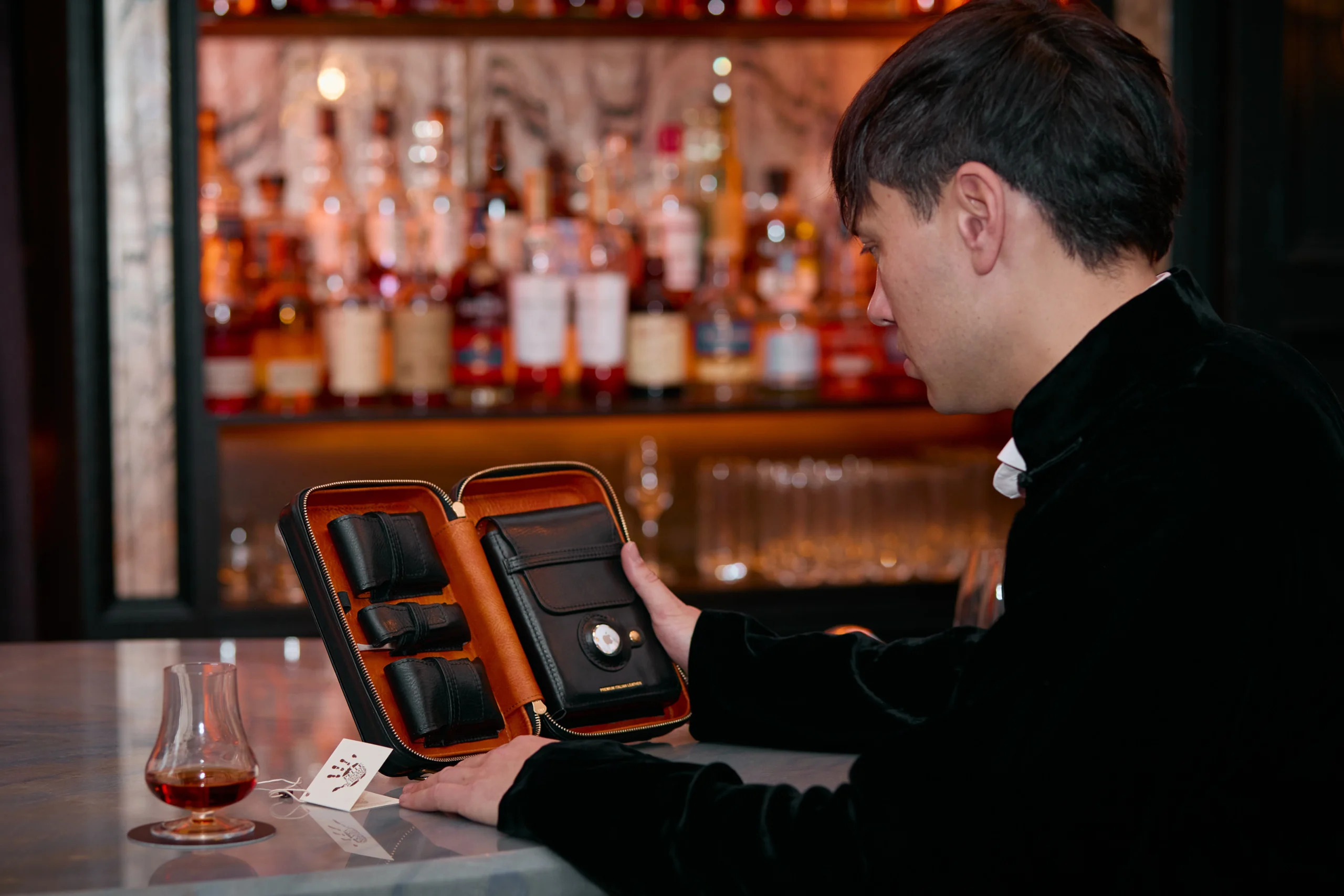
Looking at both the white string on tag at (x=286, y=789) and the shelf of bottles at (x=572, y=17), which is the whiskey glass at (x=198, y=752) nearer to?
the white string on tag at (x=286, y=789)

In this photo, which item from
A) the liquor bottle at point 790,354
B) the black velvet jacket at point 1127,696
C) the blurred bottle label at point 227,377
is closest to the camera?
the black velvet jacket at point 1127,696

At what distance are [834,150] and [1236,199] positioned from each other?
68.8 inches

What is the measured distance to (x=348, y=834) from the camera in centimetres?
98

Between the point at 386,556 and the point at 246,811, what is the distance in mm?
226

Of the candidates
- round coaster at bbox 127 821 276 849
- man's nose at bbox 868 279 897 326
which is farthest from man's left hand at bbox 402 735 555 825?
man's nose at bbox 868 279 897 326

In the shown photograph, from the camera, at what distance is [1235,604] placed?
784mm

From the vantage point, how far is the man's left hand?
1.00 metres

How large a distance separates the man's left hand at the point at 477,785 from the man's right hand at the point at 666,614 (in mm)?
204

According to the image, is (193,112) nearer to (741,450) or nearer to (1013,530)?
(741,450)

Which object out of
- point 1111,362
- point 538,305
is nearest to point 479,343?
point 538,305

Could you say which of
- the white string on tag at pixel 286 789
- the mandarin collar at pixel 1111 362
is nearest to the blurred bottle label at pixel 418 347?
the white string on tag at pixel 286 789

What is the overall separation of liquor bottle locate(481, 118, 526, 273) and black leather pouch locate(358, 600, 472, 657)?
61.7 inches

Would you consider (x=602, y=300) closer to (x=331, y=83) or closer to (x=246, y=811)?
(x=331, y=83)

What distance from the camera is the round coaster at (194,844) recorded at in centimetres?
95
